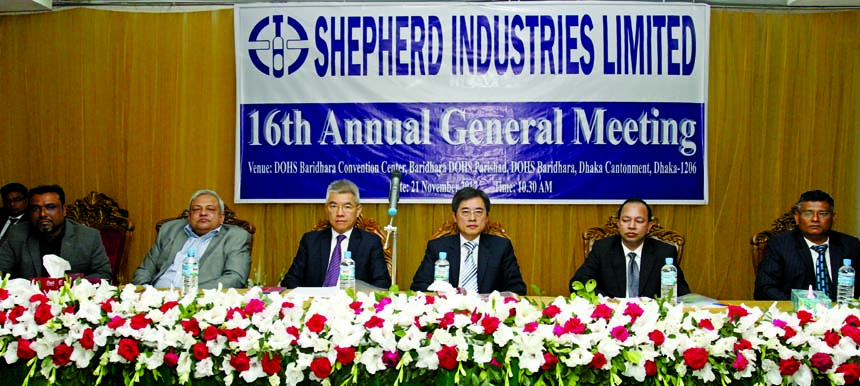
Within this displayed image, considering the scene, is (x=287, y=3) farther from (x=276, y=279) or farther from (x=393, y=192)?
(x=393, y=192)

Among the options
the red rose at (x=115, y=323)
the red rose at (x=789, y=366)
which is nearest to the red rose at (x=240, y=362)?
the red rose at (x=115, y=323)

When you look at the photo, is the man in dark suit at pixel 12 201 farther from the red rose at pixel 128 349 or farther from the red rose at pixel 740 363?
the red rose at pixel 740 363

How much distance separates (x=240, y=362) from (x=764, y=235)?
9.90 feet

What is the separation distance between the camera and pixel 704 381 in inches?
84.7

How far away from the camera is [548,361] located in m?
2.13

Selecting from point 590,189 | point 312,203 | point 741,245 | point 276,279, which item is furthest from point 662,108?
point 276,279

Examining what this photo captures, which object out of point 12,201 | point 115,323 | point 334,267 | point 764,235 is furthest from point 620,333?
point 12,201

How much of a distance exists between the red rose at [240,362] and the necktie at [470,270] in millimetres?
1664

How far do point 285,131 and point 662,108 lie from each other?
2.40m

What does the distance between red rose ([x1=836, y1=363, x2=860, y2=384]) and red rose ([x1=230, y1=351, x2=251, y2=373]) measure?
1.66 metres

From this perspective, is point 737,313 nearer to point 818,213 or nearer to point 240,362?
point 240,362

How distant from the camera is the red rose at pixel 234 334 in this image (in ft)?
7.25

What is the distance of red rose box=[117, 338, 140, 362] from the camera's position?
222 cm

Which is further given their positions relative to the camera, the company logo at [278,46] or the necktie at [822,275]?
the company logo at [278,46]
